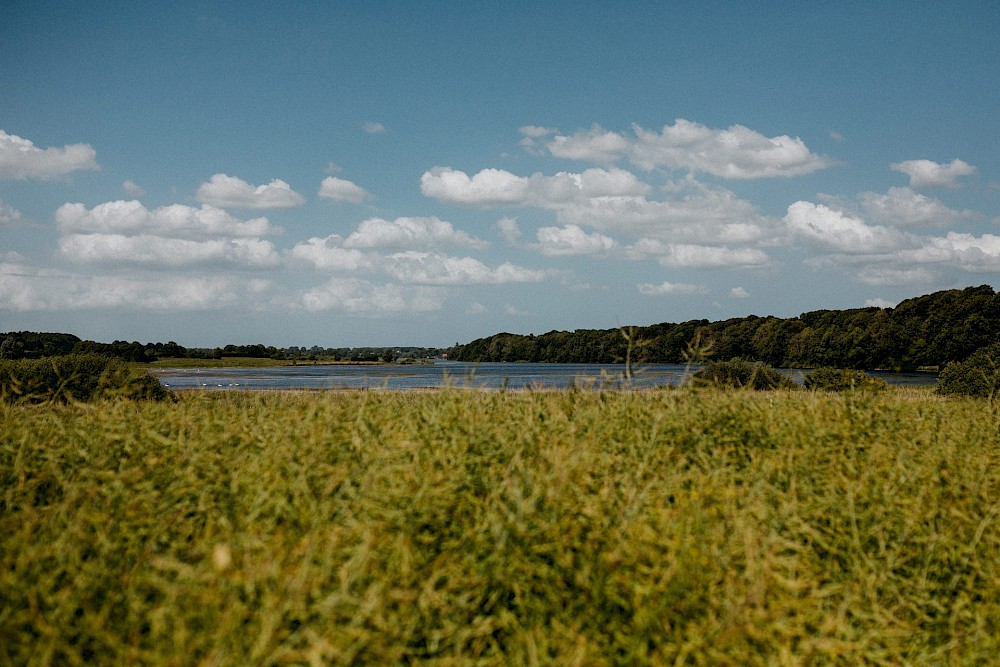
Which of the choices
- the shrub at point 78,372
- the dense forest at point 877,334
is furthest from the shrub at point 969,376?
the dense forest at point 877,334

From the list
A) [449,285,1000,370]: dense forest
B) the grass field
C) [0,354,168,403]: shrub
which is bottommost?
the grass field

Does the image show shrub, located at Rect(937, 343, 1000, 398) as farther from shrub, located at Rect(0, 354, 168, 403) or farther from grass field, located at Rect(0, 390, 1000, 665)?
shrub, located at Rect(0, 354, 168, 403)

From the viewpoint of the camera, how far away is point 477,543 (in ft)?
15.9

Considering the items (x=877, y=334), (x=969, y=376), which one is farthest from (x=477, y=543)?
(x=877, y=334)

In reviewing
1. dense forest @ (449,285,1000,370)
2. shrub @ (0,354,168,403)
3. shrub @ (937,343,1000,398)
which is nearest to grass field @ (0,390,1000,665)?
shrub @ (0,354,168,403)

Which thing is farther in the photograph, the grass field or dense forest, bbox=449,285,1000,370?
dense forest, bbox=449,285,1000,370

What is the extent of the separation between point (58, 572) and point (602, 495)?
352cm

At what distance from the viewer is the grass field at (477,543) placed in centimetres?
382

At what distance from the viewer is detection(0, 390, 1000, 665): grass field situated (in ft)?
12.5

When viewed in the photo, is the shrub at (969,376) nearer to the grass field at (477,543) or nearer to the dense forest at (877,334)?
the grass field at (477,543)

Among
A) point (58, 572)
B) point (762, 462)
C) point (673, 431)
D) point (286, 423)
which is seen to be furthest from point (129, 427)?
point (762, 462)

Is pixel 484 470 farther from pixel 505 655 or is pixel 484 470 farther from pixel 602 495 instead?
pixel 505 655

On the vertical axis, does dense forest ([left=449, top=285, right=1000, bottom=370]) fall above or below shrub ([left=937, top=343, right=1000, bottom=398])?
above

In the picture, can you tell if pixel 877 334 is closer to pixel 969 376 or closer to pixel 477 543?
pixel 969 376
